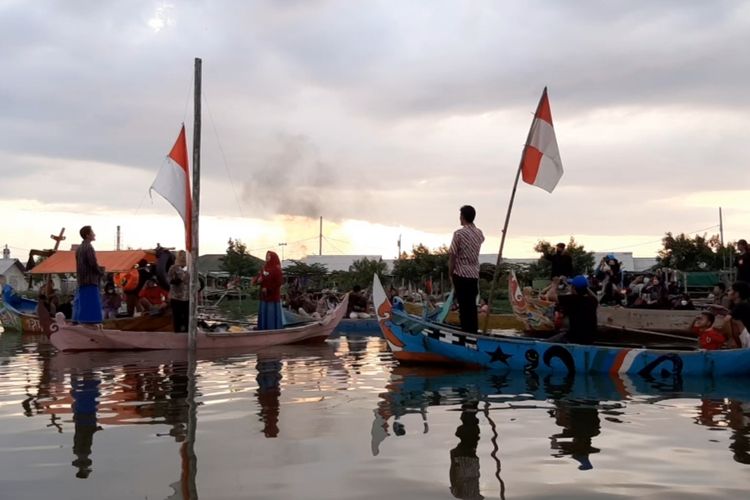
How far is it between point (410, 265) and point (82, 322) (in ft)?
143

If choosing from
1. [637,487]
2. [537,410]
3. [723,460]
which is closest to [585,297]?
[537,410]

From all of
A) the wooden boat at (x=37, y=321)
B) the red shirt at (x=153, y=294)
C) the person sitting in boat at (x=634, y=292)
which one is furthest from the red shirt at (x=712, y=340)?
the red shirt at (x=153, y=294)

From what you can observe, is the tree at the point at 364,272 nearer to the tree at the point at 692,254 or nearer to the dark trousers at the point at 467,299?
the tree at the point at 692,254

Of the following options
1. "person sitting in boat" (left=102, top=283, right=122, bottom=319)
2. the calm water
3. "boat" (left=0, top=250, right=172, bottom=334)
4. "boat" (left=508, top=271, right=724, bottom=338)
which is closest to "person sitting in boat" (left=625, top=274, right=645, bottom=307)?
"boat" (left=508, top=271, right=724, bottom=338)

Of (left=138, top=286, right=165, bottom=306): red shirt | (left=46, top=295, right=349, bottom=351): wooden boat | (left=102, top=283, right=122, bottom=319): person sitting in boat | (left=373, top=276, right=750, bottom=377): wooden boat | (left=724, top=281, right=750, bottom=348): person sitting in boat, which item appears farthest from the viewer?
(left=102, top=283, right=122, bottom=319): person sitting in boat

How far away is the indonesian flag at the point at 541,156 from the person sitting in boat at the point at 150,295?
8986mm

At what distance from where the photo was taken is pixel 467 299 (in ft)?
31.9

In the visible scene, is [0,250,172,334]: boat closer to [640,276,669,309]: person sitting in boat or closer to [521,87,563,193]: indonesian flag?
[521,87,563,193]: indonesian flag

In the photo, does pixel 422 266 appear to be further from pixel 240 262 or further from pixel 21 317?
pixel 21 317

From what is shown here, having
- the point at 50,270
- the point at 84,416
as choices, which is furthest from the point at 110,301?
the point at 84,416

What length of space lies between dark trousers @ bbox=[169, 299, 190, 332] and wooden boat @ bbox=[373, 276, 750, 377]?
449cm

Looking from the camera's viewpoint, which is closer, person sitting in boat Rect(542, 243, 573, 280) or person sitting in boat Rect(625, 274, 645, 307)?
person sitting in boat Rect(542, 243, 573, 280)

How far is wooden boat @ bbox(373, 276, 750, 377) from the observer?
8.60 metres

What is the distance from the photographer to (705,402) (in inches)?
278
